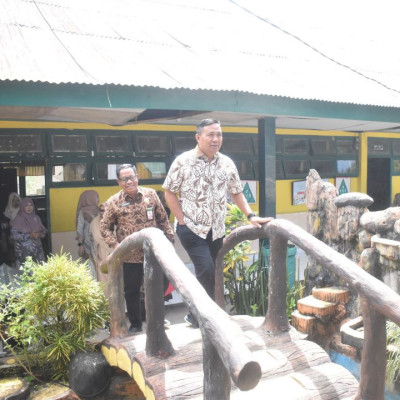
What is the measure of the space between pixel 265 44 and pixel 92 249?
160 inches

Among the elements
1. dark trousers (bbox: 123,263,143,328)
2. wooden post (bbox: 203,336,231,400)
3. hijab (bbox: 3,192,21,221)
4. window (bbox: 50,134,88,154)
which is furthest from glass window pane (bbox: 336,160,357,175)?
wooden post (bbox: 203,336,231,400)

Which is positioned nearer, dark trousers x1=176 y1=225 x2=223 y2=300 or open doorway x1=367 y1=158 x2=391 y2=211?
dark trousers x1=176 y1=225 x2=223 y2=300

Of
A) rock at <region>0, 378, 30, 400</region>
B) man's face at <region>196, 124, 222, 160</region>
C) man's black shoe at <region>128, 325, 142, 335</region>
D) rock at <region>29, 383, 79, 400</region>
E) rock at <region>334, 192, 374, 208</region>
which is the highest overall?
man's face at <region>196, 124, 222, 160</region>

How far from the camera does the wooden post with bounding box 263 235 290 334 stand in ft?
10.0

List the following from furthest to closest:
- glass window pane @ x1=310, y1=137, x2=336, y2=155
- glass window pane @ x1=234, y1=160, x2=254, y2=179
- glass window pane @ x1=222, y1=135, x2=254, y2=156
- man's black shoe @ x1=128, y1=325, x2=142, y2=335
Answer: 1. glass window pane @ x1=310, y1=137, x2=336, y2=155
2. glass window pane @ x1=234, y1=160, x2=254, y2=179
3. glass window pane @ x1=222, y1=135, x2=254, y2=156
4. man's black shoe @ x1=128, y1=325, x2=142, y2=335

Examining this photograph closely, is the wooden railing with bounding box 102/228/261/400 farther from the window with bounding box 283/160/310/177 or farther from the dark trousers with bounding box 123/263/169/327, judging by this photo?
the window with bounding box 283/160/310/177

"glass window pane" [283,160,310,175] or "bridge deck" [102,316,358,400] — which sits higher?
"glass window pane" [283,160,310,175]

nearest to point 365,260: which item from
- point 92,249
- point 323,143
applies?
point 92,249

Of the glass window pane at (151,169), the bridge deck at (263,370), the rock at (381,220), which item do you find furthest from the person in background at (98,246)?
the rock at (381,220)

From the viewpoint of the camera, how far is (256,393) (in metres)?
2.46

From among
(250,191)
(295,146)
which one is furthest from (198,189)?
(295,146)

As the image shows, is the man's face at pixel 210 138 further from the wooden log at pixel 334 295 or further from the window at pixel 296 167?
the window at pixel 296 167

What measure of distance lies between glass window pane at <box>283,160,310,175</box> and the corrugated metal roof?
2.41 m

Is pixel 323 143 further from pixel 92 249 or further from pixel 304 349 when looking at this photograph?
pixel 304 349
